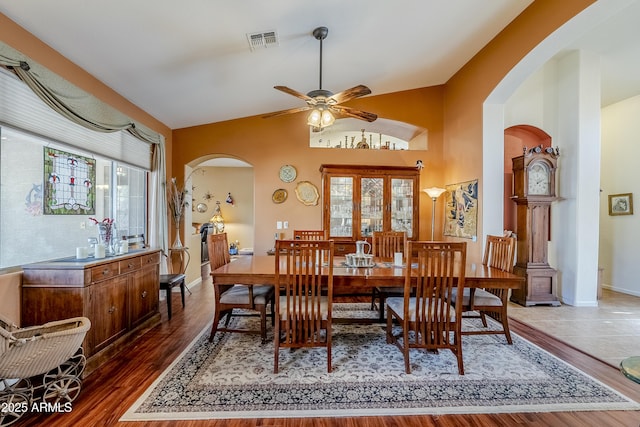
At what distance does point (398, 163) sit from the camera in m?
5.15

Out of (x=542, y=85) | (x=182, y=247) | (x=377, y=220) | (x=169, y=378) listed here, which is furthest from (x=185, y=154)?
(x=542, y=85)

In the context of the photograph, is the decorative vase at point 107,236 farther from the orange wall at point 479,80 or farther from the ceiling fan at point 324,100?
the orange wall at point 479,80

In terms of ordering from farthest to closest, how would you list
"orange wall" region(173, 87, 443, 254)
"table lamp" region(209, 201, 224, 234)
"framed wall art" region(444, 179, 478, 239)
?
"table lamp" region(209, 201, 224, 234), "orange wall" region(173, 87, 443, 254), "framed wall art" region(444, 179, 478, 239)

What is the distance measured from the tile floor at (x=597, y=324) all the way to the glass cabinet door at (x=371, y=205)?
2118mm

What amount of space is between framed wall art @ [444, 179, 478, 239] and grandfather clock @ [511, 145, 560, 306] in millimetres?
653

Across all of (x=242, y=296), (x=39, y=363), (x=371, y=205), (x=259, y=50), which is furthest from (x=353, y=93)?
(x=39, y=363)

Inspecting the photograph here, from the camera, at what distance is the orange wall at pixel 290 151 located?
489 centimetres

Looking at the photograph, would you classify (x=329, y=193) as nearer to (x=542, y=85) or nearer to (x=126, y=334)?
(x=126, y=334)

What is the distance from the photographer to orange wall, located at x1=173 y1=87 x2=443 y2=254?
489cm

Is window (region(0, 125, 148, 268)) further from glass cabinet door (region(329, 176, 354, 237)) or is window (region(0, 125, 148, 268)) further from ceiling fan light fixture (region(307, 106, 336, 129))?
glass cabinet door (region(329, 176, 354, 237))

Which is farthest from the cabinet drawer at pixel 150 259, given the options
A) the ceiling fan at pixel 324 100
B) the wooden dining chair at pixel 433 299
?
the wooden dining chair at pixel 433 299

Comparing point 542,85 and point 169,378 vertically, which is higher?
point 542,85

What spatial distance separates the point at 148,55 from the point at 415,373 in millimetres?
3601

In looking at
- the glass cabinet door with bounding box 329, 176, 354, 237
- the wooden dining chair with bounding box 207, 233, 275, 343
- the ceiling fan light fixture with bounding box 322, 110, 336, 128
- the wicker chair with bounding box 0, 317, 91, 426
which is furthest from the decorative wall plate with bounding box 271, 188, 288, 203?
the wicker chair with bounding box 0, 317, 91, 426
